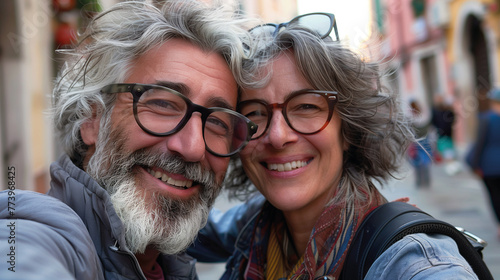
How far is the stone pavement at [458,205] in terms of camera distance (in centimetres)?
478

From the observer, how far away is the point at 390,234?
58.9 inches

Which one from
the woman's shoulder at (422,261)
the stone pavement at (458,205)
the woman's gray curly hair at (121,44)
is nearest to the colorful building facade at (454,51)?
the stone pavement at (458,205)

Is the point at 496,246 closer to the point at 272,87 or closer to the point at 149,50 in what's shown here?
the point at 272,87

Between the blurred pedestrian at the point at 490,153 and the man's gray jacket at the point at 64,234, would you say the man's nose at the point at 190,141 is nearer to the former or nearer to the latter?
the man's gray jacket at the point at 64,234

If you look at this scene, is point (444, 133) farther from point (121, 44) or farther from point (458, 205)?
point (121, 44)

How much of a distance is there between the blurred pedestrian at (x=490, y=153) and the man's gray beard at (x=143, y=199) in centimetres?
470

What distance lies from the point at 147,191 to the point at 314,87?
806 millimetres

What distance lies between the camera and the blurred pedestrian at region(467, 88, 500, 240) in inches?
212

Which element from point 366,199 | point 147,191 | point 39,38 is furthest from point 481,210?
point 39,38

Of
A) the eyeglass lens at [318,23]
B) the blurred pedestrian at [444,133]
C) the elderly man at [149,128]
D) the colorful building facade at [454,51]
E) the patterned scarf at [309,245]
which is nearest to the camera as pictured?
the elderly man at [149,128]

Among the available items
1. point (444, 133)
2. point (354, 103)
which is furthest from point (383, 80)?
point (444, 133)

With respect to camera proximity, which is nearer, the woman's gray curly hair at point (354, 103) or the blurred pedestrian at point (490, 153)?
the woman's gray curly hair at point (354, 103)

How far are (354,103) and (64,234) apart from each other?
1333mm

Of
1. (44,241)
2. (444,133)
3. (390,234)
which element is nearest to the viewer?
(44,241)
